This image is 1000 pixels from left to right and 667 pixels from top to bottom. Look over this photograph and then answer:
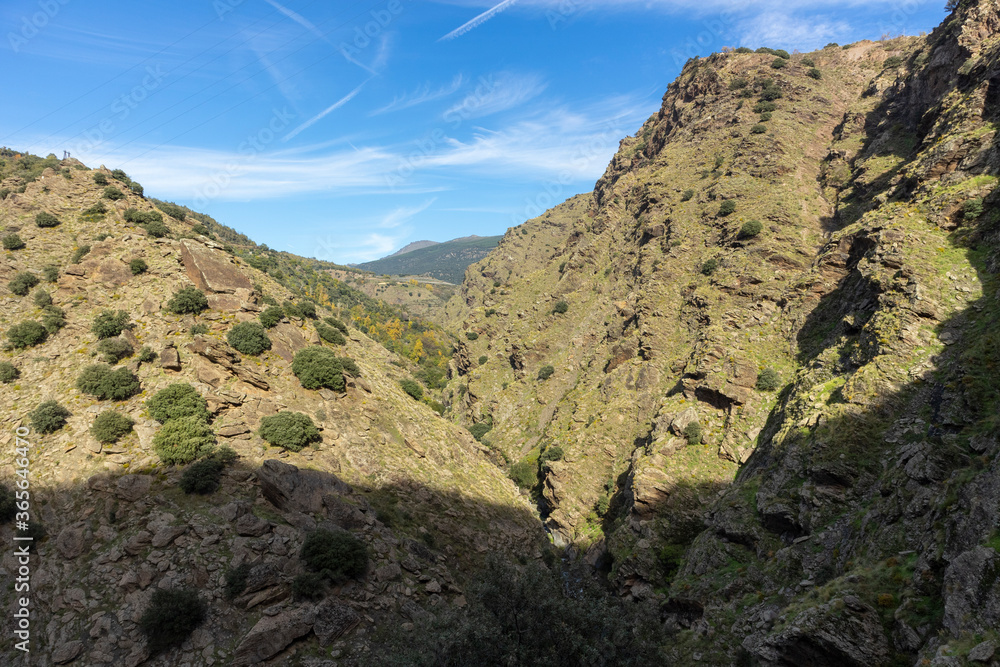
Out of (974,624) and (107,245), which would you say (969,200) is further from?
(107,245)

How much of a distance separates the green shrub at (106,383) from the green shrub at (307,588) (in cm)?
1464

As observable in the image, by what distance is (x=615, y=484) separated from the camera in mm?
41719

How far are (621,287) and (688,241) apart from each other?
38.0ft

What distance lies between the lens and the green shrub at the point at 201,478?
19.3 meters

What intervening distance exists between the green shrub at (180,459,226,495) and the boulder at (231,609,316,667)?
7.11 metres

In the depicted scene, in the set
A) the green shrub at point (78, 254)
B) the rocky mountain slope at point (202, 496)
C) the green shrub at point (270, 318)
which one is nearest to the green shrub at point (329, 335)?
the rocky mountain slope at point (202, 496)

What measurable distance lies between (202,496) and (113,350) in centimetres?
1162

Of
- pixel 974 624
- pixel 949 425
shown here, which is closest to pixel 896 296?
pixel 949 425

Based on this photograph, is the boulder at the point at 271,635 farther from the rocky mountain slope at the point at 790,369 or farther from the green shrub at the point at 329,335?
the green shrub at the point at 329,335

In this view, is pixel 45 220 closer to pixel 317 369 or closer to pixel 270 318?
pixel 270 318

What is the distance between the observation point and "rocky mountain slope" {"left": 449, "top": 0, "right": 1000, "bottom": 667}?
43.0 ft

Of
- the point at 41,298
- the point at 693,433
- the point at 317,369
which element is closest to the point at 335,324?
the point at 317,369

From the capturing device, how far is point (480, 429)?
205 feet

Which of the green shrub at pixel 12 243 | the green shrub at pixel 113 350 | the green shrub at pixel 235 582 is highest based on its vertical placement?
the green shrub at pixel 12 243
